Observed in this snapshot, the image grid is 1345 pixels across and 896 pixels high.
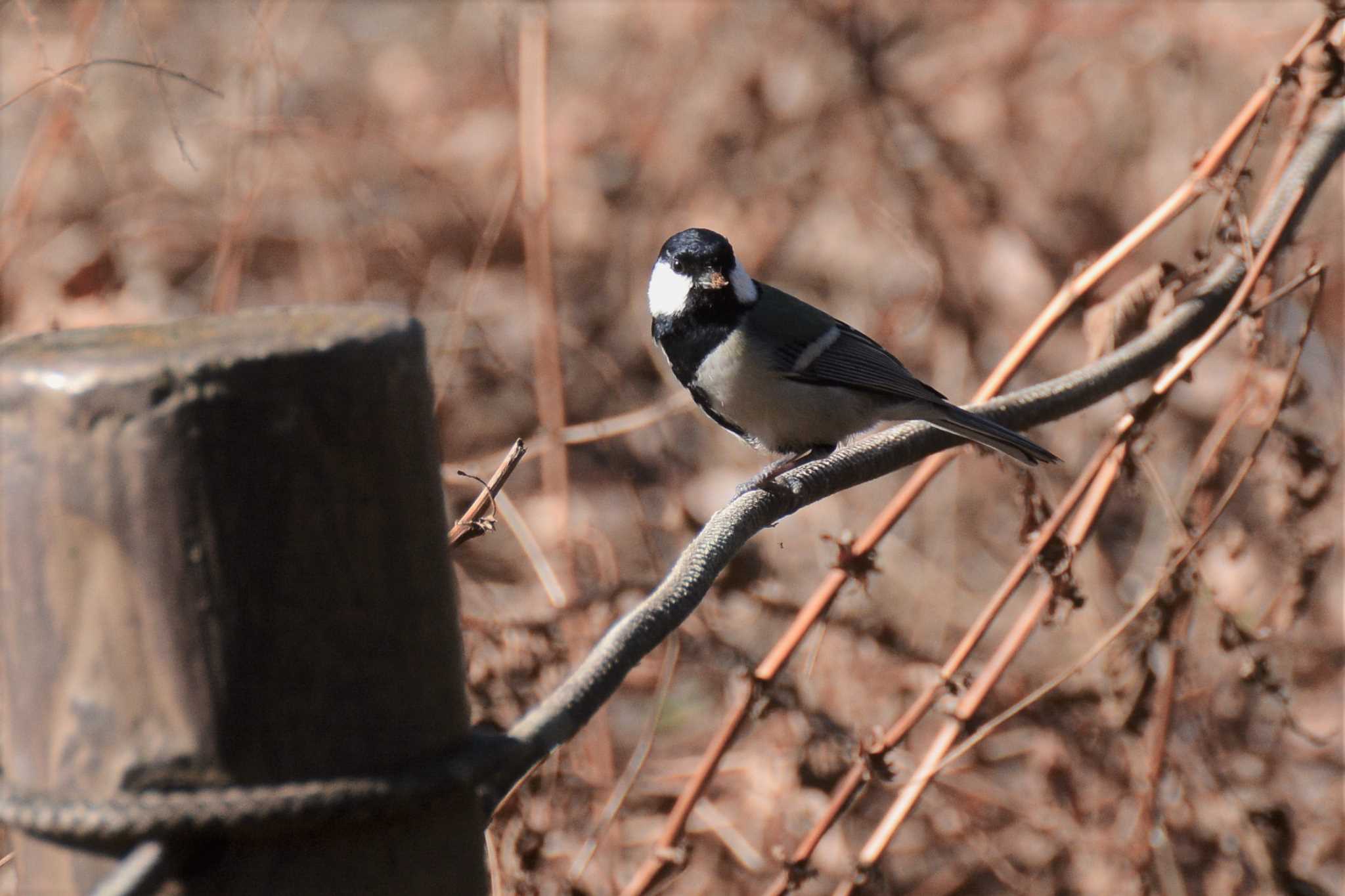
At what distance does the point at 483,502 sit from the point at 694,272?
1450 mm

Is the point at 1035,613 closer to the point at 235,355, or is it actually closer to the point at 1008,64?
the point at 235,355

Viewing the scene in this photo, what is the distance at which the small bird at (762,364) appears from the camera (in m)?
2.83

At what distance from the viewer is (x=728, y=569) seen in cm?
384

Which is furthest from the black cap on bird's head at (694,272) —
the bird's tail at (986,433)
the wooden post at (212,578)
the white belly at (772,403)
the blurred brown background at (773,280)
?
the wooden post at (212,578)

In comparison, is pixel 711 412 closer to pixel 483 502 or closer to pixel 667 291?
pixel 667 291

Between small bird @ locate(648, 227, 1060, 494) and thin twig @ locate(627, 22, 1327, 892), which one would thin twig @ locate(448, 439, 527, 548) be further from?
small bird @ locate(648, 227, 1060, 494)

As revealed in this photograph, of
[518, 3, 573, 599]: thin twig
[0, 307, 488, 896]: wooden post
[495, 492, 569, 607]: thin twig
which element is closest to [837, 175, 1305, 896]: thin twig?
[495, 492, 569, 607]: thin twig

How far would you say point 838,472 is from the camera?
1.83m

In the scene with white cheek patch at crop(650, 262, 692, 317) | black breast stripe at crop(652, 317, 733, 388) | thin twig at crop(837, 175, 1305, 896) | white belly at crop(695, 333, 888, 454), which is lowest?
thin twig at crop(837, 175, 1305, 896)

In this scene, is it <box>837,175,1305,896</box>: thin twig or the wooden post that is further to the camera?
<box>837,175,1305,896</box>: thin twig

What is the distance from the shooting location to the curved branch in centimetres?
98

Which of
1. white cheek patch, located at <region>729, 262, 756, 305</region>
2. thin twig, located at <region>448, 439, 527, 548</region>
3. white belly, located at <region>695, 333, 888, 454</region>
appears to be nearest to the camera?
thin twig, located at <region>448, 439, 527, 548</region>

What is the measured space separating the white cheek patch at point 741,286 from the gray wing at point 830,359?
0.11 feet

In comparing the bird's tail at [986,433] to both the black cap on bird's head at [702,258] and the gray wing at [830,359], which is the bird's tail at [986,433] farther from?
the black cap on bird's head at [702,258]
